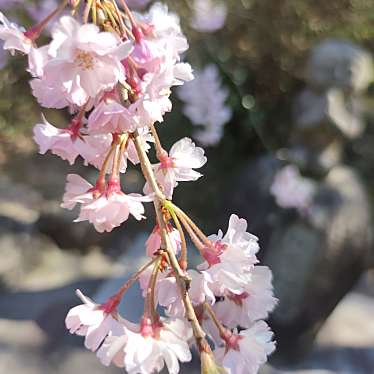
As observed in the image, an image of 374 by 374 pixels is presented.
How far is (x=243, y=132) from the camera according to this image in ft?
6.82

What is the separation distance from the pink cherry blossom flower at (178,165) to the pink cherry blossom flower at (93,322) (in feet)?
0.33

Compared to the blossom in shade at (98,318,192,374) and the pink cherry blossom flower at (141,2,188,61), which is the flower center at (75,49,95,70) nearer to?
the pink cherry blossom flower at (141,2,188,61)

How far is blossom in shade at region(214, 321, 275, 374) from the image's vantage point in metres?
0.45

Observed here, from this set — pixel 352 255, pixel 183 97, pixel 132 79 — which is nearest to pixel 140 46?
pixel 132 79

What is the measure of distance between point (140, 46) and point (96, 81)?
0.05 metres

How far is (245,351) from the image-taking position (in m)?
0.45

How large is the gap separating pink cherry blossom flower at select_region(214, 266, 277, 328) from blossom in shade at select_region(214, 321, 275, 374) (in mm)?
18

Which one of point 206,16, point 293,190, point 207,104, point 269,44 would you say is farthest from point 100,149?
point 269,44

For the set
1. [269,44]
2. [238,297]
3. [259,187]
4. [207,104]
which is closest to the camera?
[238,297]

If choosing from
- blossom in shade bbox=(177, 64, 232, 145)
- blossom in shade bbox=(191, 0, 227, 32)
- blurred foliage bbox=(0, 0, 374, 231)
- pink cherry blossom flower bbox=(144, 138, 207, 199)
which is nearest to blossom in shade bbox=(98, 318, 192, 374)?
pink cherry blossom flower bbox=(144, 138, 207, 199)

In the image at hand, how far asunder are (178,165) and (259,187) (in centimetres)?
129

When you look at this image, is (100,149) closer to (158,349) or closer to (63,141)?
(63,141)

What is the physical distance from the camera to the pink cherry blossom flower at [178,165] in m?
0.48

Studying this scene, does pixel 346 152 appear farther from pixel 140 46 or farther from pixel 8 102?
pixel 8 102
